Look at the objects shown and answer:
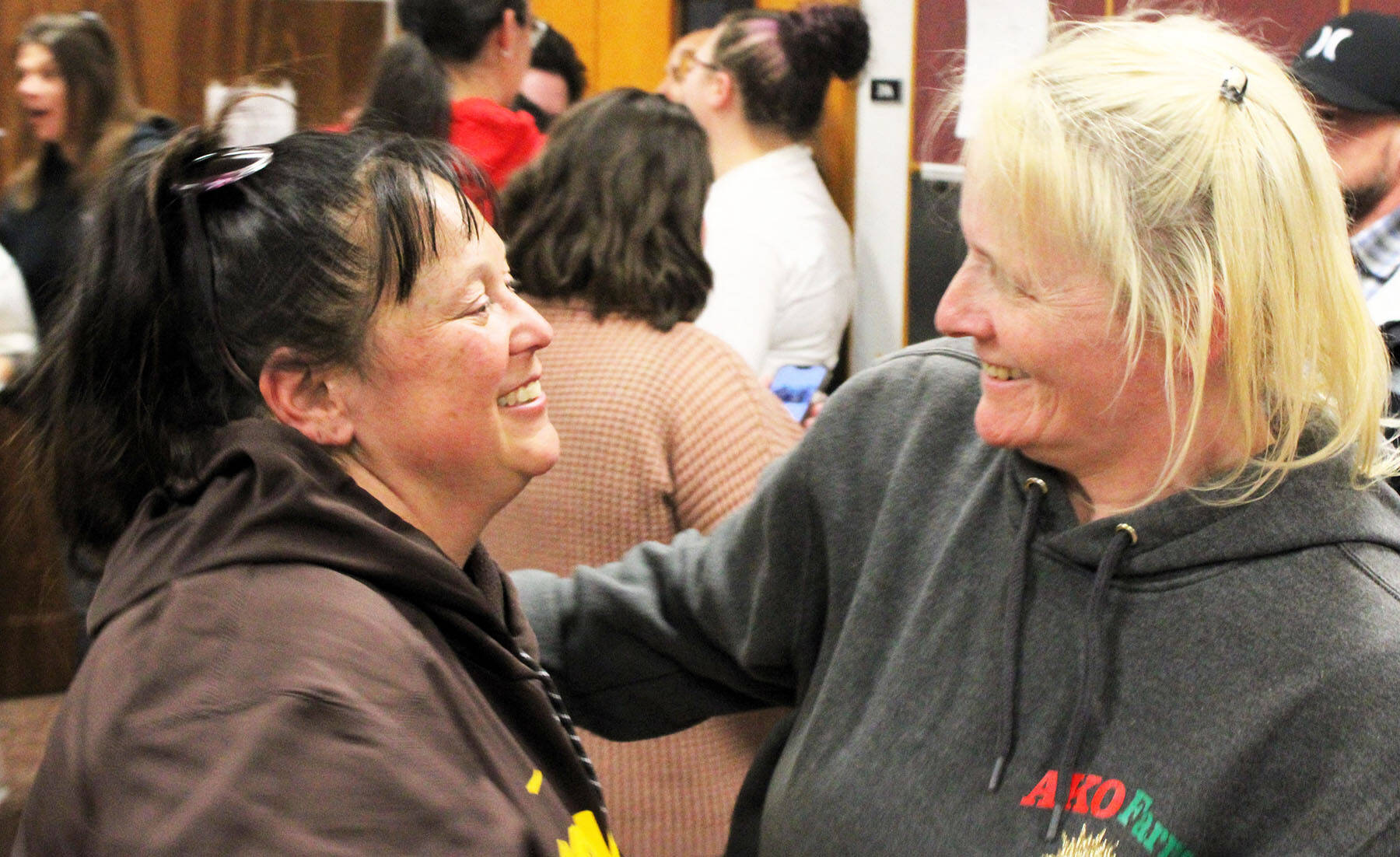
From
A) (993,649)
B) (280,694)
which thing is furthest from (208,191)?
(993,649)

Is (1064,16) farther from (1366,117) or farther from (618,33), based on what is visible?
(618,33)

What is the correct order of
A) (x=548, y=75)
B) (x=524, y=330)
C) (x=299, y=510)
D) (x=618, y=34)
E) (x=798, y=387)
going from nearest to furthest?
(x=299, y=510)
(x=524, y=330)
(x=798, y=387)
(x=548, y=75)
(x=618, y=34)

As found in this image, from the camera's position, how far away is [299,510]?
1.03 metres

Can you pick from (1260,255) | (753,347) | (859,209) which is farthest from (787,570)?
(859,209)

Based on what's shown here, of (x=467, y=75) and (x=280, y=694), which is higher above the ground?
(x=467, y=75)

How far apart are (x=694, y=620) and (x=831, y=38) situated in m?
2.11

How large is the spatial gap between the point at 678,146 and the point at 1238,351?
124 centimetres

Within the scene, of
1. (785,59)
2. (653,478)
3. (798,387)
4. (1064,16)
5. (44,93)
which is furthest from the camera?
(44,93)

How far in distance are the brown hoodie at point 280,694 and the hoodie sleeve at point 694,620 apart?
417 millimetres

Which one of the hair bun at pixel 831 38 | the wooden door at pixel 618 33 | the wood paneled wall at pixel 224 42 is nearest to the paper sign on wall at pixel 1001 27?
the hair bun at pixel 831 38

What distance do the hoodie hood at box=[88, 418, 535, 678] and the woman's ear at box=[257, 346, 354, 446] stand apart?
0.03 m

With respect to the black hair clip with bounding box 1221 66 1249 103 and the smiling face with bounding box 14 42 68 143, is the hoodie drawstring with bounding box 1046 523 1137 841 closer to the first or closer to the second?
the black hair clip with bounding box 1221 66 1249 103

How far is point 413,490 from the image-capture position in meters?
1.22

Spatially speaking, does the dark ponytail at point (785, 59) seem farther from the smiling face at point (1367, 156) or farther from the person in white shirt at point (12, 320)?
the person in white shirt at point (12, 320)
